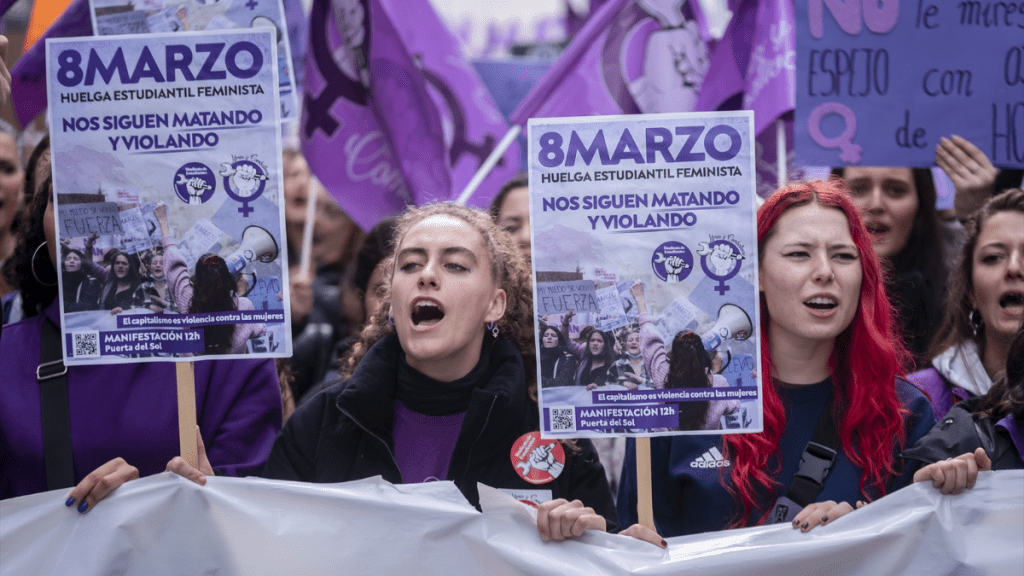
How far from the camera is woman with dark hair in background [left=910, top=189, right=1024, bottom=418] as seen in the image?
10.4ft

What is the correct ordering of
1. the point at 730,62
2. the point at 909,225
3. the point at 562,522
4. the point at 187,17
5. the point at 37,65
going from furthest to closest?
the point at 730,62 → the point at 909,225 → the point at 37,65 → the point at 187,17 → the point at 562,522

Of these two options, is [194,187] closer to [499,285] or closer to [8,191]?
[499,285]

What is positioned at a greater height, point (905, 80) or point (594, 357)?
point (905, 80)

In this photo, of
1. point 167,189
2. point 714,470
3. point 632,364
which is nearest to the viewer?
point 632,364

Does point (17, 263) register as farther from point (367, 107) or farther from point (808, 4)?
point (808, 4)

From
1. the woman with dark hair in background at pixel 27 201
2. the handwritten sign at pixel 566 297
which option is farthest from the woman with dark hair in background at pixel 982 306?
the woman with dark hair in background at pixel 27 201

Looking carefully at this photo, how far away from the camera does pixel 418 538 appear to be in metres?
2.32

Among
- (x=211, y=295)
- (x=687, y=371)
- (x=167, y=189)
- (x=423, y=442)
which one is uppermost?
(x=167, y=189)

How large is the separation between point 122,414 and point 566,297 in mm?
1311

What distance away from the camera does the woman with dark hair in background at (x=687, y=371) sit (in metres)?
2.37

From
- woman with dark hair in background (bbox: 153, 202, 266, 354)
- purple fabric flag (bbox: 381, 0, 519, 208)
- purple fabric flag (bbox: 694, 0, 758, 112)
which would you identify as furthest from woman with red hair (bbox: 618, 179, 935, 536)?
purple fabric flag (bbox: 381, 0, 519, 208)

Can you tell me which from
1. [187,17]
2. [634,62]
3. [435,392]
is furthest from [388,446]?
[634,62]

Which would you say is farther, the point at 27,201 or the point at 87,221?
the point at 27,201

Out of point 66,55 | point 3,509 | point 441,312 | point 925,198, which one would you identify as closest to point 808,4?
point 925,198
